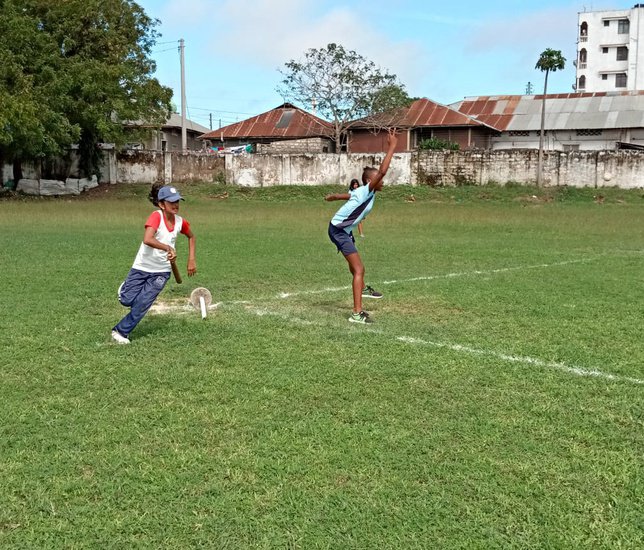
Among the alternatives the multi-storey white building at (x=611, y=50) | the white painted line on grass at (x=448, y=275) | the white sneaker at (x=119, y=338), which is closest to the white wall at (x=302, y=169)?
the white painted line on grass at (x=448, y=275)

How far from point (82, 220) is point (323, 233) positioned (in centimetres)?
871

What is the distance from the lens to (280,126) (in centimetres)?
4800

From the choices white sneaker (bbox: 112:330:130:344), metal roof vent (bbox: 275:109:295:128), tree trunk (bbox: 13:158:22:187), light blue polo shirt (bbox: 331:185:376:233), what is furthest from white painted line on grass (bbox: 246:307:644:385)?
metal roof vent (bbox: 275:109:295:128)

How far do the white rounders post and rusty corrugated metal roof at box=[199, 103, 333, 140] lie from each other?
128 feet

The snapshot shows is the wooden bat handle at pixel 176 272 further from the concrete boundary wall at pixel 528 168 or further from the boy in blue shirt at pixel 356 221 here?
the concrete boundary wall at pixel 528 168

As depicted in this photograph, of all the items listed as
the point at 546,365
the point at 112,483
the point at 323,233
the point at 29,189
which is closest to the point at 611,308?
the point at 546,365

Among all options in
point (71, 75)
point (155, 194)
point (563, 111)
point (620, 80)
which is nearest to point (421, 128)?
point (563, 111)

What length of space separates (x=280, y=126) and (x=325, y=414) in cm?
4487

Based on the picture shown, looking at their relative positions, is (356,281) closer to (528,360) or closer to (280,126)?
(528,360)

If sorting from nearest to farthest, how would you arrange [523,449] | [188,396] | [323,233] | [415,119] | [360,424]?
[523,449] < [360,424] < [188,396] < [323,233] < [415,119]

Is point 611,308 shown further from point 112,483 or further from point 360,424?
point 112,483

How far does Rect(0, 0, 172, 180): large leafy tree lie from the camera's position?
2802 cm

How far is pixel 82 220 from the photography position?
74.0 feet

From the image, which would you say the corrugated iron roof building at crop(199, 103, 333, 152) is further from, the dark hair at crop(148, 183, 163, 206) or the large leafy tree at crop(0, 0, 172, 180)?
the dark hair at crop(148, 183, 163, 206)
